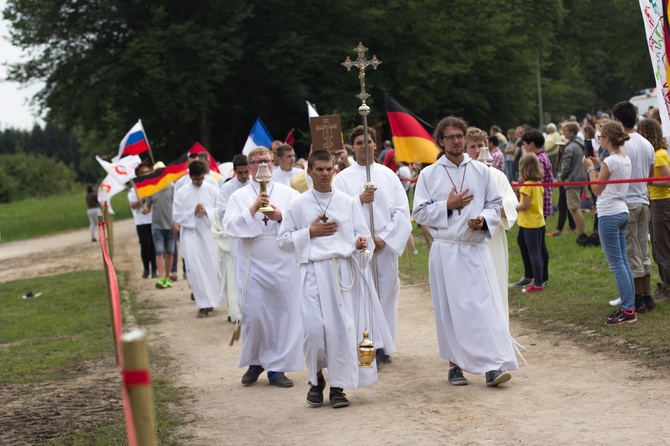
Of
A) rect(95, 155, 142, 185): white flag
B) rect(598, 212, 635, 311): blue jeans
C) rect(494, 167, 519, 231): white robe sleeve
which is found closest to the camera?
rect(598, 212, 635, 311): blue jeans

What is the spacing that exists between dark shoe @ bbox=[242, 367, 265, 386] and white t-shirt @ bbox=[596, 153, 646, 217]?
145 inches

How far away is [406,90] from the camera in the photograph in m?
39.5

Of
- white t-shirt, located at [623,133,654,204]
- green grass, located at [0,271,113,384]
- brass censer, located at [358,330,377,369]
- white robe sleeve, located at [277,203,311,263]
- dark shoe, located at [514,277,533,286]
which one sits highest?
white t-shirt, located at [623,133,654,204]

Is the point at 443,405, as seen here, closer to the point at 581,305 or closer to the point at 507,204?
the point at 507,204

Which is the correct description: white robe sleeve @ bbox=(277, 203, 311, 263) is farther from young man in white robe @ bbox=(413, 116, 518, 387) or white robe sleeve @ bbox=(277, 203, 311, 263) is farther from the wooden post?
the wooden post

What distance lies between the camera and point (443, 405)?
25.2ft

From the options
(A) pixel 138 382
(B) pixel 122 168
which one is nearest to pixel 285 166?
(B) pixel 122 168

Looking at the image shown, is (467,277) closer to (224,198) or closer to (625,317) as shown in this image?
(625,317)

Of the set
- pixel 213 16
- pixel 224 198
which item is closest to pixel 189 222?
pixel 224 198

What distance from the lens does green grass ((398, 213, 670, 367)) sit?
914 cm

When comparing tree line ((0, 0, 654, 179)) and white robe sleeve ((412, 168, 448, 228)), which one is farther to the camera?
tree line ((0, 0, 654, 179))

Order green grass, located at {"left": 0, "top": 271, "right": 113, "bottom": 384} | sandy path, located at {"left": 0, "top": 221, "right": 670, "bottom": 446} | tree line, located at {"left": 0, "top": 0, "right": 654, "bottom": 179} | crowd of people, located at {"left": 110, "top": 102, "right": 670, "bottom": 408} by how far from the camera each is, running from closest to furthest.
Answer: sandy path, located at {"left": 0, "top": 221, "right": 670, "bottom": 446} < crowd of people, located at {"left": 110, "top": 102, "right": 670, "bottom": 408} < green grass, located at {"left": 0, "top": 271, "right": 113, "bottom": 384} < tree line, located at {"left": 0, "top": 0, "right": 654, "bottom": 179}

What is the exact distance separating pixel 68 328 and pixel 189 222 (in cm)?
→ 226

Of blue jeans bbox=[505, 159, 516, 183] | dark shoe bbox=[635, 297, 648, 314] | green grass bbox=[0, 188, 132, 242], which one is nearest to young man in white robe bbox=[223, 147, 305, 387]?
dark shoe bbox=[635, 297, 648, 314]
